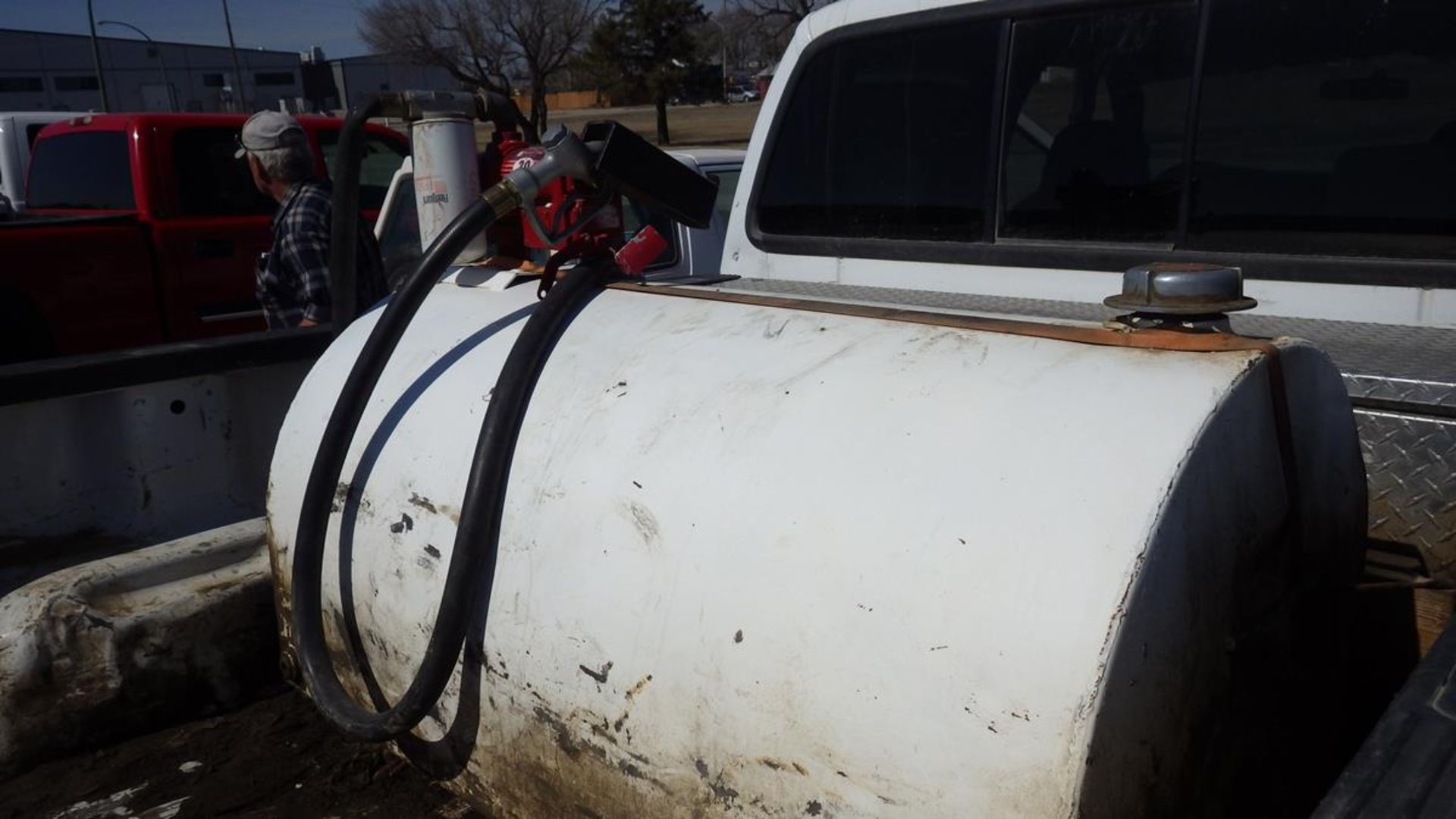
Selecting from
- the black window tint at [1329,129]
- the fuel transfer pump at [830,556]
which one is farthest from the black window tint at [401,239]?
the black window tint at [1329,129]

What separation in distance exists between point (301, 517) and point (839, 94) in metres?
1.77

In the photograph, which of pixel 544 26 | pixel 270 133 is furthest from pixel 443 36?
pixel 270 133

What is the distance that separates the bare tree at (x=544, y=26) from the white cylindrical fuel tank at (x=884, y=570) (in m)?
36.9

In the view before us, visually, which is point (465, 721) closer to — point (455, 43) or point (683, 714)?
point (683, 714)

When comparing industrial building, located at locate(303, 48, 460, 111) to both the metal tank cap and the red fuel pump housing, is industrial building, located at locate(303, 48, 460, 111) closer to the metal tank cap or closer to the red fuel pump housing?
the red fuel pump housing

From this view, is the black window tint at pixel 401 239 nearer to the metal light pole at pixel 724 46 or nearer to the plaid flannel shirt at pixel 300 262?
the plaid flannel shirt at pixel 300 262

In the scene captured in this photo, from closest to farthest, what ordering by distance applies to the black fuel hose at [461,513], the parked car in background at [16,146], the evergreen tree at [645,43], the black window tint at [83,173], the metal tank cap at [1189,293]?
the metal tank cap at [1189,293], the black fuel hose at [461,513], the black window tint at [83,173], the parked car in background at [16,146], the evergreen tree at [645,43]

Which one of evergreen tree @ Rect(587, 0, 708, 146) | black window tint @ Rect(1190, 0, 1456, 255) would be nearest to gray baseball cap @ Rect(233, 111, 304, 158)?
black window tint @ Rect(1190, 0, 1456, 255)

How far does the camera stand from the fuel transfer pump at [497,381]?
1861mm

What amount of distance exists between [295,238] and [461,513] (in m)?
2.81

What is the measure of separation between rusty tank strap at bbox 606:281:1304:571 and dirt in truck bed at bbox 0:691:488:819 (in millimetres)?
1158

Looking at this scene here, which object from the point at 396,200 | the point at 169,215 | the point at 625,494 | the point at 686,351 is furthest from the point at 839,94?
the point at 169,215

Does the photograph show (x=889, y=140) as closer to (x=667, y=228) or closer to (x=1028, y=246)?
(x=1028, y=246)

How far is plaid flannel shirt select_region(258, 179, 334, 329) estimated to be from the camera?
4.33 m
